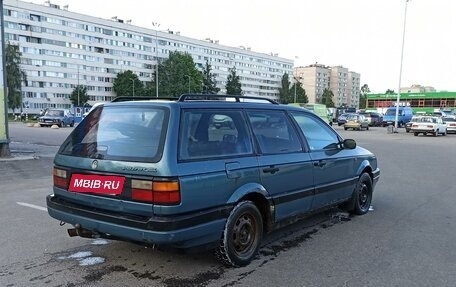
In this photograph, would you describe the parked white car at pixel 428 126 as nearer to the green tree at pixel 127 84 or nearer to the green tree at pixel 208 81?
the green tree at pixel 127 84

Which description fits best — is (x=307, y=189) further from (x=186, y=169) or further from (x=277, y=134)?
(x=186, y=169)

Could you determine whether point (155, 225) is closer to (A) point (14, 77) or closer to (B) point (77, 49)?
(A) point (14, 77)

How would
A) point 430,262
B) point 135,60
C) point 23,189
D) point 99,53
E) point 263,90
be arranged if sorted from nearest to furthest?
1. point 430,262
2. point 23,189
3. point 99,53
4. point 135,60
5. point 263,90

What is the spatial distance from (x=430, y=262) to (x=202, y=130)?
2.89m

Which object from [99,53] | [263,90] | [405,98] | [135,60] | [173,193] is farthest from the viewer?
[263,90]

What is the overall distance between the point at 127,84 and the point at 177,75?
1267 centimetres

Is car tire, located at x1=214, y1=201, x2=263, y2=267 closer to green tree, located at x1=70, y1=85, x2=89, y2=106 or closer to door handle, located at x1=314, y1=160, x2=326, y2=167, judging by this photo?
door handle, located at x1=314, y1=160, x2=326, y2=167

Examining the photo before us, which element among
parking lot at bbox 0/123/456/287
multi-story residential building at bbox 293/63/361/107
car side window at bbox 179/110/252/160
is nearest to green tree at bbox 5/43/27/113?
parking lot at bbox 0/123/456/287

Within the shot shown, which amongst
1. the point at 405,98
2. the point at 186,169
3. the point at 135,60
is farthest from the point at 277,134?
the point at 135,60

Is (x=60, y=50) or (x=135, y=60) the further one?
(x=135, y=60)

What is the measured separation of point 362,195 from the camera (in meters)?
6.88

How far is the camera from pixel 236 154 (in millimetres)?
4379

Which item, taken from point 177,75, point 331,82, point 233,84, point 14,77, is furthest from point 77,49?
point 331,82

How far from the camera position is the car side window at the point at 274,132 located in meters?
4.77
